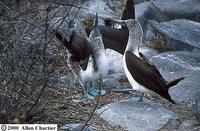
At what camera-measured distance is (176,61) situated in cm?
866

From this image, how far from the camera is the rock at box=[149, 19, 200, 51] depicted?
9703mm

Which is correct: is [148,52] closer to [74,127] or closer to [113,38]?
[113,38]

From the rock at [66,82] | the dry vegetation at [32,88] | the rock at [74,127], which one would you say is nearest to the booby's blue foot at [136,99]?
the dry vegetation at [32,88]

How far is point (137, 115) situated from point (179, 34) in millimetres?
3269

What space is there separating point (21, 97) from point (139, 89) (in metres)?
1.70

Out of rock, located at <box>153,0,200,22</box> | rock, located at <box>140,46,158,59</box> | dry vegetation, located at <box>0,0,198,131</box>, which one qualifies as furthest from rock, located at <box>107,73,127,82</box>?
rock, located at <box>153,0,200,22</box>

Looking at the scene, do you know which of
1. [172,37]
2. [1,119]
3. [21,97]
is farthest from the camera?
→ [172,37]

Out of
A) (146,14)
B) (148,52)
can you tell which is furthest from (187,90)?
(146,14)

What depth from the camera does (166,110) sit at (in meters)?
7.12

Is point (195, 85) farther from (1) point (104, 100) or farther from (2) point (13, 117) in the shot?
(2) point (13, 117)

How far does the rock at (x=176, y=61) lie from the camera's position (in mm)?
8516

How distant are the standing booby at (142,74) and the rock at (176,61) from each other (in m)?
1.19

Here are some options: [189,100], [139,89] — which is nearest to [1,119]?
[139,89]

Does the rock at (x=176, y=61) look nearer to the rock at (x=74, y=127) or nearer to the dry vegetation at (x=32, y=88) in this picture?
the dry vegetation at (x=32, y=88)
